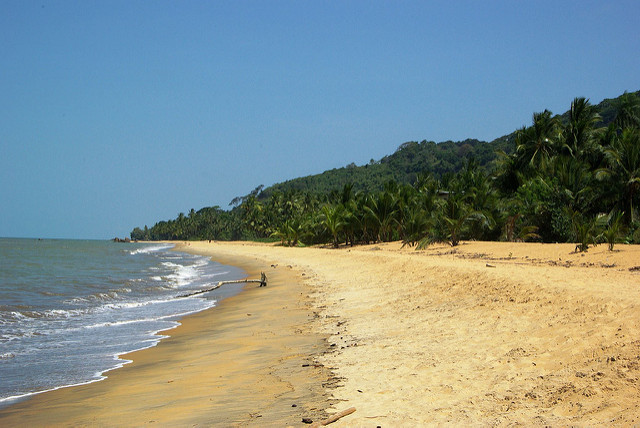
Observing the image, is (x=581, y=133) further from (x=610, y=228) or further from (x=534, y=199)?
(x=610, y=228)

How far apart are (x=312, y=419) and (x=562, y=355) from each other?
299cm

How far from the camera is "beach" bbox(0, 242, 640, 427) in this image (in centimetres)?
427

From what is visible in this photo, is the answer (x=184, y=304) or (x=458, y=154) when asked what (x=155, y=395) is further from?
(x=458, y=154)

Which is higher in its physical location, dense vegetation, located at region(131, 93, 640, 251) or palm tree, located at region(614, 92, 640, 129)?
palm tree, located at region(614, 92, 640, 129)

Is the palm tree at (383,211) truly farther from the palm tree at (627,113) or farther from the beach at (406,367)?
the beach at (406,367)

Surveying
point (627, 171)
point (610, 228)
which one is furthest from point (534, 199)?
point (610, 228)

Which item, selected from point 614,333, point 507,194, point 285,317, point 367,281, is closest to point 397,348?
point 614,333

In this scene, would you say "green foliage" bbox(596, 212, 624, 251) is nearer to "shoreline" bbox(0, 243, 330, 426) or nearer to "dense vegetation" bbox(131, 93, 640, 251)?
"dense vegetation" bbox(131, 93, 640, 251)

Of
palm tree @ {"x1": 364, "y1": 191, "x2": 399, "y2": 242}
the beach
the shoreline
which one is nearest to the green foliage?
the beach

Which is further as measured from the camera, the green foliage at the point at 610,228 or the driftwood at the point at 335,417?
the green foliage at the point at 610,228

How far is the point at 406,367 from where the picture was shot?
5707 mm

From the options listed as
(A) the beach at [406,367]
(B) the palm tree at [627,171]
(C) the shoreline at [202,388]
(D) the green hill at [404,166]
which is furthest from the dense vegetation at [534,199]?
(D) the green hill at [404,166]

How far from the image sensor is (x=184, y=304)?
14742 mm

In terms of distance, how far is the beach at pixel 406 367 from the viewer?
427cm
